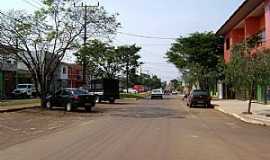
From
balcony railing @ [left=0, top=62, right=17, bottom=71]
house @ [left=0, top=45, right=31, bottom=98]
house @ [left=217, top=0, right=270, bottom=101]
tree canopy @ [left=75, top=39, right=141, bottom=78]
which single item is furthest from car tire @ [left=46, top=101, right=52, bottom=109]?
tree canopy @ [left=75, top=39, right=141, bottom=78]

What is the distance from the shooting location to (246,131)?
18.7 metres

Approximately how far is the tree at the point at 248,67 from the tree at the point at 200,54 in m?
36.6

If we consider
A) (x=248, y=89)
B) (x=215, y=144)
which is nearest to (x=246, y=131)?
(x=215, y=144)

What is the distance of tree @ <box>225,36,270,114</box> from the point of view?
26.8 metres

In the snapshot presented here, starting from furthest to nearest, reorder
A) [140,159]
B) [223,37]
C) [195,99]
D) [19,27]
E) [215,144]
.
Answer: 1. [223,37]
2. [195,99]
3. [19,27]
4. [215,144]
5. [140,159]

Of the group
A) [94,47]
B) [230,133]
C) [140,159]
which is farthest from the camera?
[94,47]

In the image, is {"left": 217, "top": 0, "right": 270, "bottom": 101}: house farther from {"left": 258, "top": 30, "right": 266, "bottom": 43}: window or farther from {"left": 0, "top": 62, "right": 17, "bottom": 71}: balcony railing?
{"left": 0, "top": 62, "right": 17, "bottom": 71}: balcony railing

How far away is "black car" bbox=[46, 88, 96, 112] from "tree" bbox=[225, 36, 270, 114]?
9.84 metres

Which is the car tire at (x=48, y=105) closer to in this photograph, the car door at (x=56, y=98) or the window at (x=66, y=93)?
the car door at (x=56, y=98)

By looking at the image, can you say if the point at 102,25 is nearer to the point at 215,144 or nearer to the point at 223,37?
the point at 215,144

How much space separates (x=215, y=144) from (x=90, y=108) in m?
20.5

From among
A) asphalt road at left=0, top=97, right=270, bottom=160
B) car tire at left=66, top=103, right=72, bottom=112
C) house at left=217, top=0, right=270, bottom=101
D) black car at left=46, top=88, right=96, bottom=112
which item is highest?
house at left=217, top=0, right=270, bottom=101

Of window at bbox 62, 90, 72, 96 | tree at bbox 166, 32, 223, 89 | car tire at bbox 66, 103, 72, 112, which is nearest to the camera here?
car tire at bbox 66, 103, 72, 112

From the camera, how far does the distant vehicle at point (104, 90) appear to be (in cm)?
4884
